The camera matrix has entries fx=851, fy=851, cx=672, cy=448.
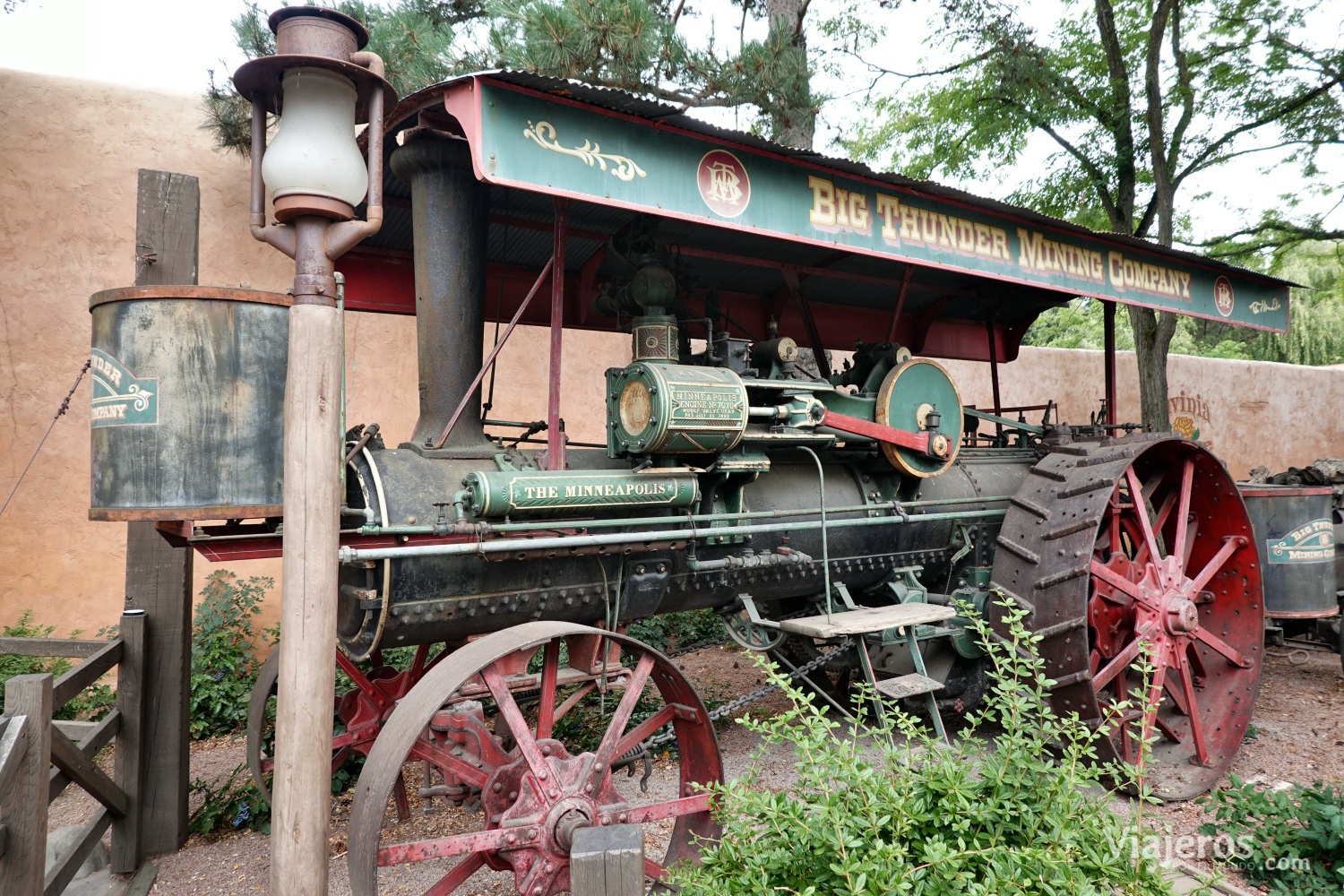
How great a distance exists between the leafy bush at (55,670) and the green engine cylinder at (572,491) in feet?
12.3

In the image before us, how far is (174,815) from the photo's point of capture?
371 cm

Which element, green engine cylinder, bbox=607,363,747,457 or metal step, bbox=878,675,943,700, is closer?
green engine cylinder, bbox=607,363,747,457

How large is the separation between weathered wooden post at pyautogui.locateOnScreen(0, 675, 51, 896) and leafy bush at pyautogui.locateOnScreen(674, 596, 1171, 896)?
200 centimetres

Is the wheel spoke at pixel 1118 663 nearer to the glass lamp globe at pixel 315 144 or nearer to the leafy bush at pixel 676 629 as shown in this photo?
the leafy bush at pixel 676 629

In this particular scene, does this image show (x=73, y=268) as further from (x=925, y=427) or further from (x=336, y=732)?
(x=925, y=427)

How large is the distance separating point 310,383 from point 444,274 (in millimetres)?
1190

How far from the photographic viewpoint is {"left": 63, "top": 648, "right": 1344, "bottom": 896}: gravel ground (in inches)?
138

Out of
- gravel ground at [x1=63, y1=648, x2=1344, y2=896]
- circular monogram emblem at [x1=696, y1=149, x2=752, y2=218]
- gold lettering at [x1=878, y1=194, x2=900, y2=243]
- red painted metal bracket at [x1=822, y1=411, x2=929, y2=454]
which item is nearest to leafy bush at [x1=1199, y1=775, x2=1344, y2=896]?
gravel ground at [x1=63, y1=648, x2=1344, y2=896]

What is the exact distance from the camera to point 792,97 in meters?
Result: 6.08

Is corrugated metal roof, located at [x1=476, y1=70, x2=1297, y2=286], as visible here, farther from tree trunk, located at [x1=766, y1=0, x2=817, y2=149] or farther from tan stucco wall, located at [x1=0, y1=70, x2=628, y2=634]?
tan stucco wall, located at [x1=0, y1=70, x2=628, y2=634]

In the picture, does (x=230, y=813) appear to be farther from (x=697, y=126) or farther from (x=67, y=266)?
(x=67, y=266)

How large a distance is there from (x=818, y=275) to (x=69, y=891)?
4.82 metres

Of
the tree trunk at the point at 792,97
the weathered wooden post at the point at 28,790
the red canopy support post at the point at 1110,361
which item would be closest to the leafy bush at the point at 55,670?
the weathered wooden post at the point at 28,790

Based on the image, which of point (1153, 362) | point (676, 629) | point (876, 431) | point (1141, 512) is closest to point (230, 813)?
point (876, 431)
